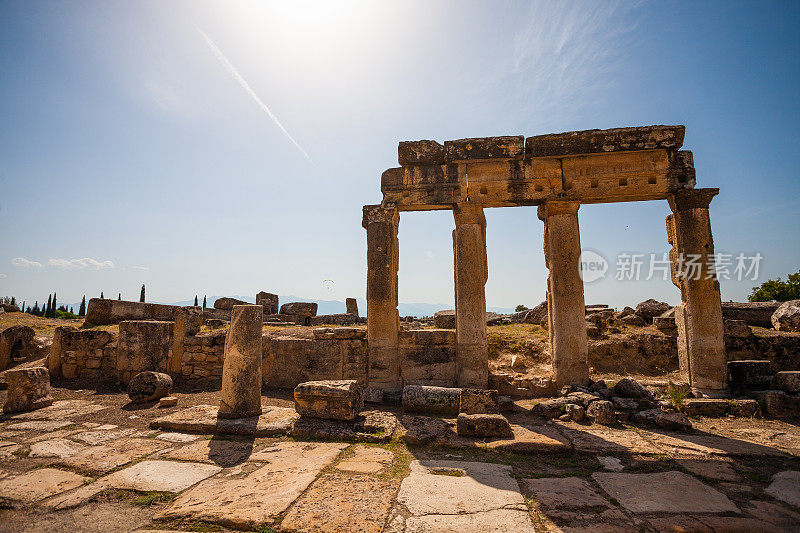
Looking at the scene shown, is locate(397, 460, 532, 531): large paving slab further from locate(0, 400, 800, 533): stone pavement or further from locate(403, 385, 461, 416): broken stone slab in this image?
locate(403, 385, 461, 416): broken stone slab

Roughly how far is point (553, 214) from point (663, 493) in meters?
6.30

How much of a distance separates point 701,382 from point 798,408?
1.49m

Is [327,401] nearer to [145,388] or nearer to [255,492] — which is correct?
[255,492]

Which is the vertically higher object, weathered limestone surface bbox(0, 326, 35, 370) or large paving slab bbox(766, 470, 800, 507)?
weathered limestone surface bbox(0, 326, 35, 370)

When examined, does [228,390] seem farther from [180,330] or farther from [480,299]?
[480,299]

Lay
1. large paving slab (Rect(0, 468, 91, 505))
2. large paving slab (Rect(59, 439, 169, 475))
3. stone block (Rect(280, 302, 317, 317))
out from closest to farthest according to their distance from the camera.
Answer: large paving slab (Rect(0, 468, 91, 505)), large paving slab (Rect(59, 439, 169, 475)), stone block (Rect(280, 302, 317, 317))

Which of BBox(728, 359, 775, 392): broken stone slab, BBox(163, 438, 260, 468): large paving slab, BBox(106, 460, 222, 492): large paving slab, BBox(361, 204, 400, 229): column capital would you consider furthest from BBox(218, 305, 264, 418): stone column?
BBox(728, 359, 775, 392): broken stone slab

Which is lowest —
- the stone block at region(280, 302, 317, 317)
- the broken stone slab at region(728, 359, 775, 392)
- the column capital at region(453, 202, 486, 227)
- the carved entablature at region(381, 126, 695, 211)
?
the broken stone slab at region(728, 359, 775, 392)

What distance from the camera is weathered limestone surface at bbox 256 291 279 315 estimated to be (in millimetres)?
21372

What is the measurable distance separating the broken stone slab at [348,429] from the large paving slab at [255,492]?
2.19ft

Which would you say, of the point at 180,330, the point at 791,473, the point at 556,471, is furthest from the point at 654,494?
the point at 180,330

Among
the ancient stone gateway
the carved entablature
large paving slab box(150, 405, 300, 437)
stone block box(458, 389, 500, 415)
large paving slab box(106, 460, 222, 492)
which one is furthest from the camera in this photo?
the carved entablature

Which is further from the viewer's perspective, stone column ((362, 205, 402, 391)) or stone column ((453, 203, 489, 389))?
stone column ((362, 205, 402, 391))

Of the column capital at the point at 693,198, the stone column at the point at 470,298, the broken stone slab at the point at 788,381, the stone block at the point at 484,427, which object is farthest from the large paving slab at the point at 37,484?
the column capital at the point at 693,198
